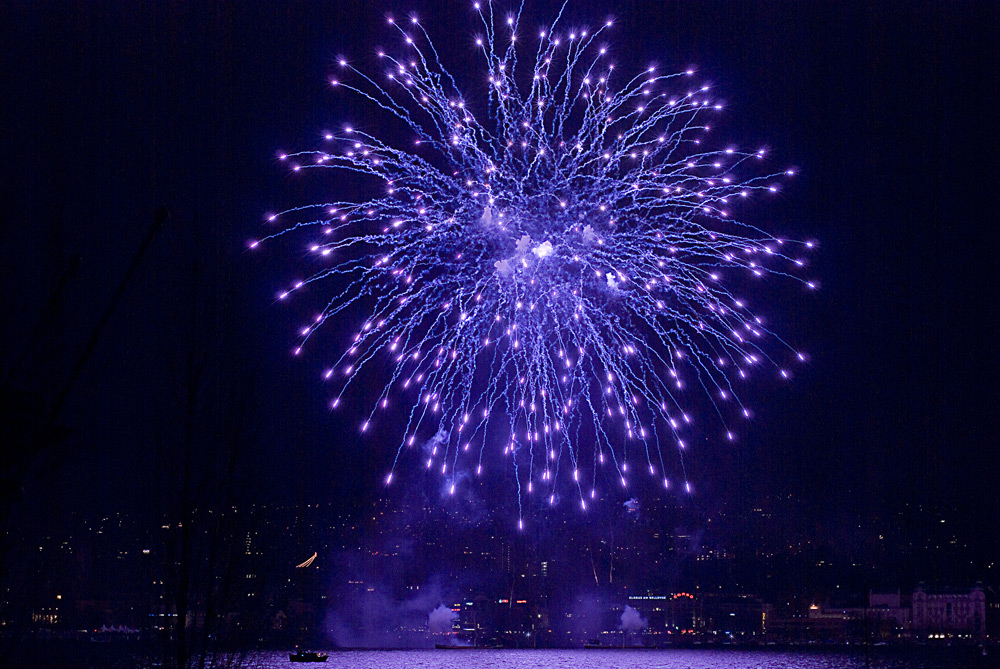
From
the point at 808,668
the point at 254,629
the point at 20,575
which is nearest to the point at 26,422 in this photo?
the point at 20,575

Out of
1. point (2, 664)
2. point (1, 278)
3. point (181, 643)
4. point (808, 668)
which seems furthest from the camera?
point (808, 668)

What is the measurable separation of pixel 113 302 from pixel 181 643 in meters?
13.0

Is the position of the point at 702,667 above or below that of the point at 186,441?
below

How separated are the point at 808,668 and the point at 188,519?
12178 centimetres

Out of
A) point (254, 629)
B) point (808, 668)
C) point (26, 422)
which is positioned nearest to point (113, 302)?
point (26, 422)

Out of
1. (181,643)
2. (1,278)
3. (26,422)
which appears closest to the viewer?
(26,422)

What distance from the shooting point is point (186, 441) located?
19.0 metres

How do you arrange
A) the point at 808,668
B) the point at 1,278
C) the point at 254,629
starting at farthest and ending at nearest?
the point at 808,668
the point at 254,629
the point at 1,278

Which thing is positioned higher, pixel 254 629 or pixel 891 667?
pixel 254 629

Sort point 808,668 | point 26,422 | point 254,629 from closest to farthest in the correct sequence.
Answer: point 26,422
point 254,629
point 808,668

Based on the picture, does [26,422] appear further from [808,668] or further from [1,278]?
[808,668]

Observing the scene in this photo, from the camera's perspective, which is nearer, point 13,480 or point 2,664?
point 13,480

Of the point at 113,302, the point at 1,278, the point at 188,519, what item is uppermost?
the point at 1,278

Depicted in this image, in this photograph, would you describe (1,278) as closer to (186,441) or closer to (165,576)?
(186,441)
